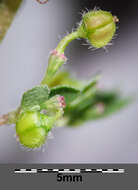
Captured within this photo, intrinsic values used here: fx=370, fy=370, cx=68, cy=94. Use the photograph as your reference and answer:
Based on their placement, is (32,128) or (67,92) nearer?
(32,128)

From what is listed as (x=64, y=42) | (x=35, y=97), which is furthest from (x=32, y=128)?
(x=64, y=42)

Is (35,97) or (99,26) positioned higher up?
(99,26)

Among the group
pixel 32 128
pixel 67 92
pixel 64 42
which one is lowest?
pixel 32 128

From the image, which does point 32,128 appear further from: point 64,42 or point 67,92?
point 64,42

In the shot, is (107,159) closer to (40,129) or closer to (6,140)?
(6,140)

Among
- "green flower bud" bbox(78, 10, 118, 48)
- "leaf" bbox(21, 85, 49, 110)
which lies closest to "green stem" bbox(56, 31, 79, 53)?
"green flower bud" bbox(78, 10, 118, 48)

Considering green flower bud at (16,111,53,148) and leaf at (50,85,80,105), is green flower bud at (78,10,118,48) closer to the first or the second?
leaf at (50,85,80,105)
